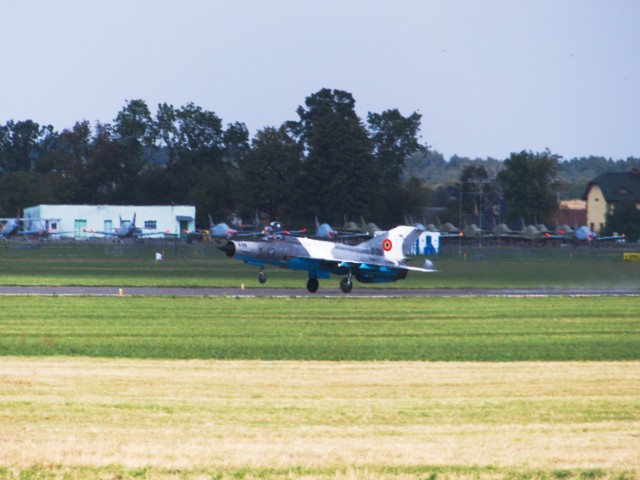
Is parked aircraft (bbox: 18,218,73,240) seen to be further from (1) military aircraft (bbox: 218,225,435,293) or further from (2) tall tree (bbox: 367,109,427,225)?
(1) military aircraft (bbox: 218,225,435,293)

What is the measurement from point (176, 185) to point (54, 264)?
59180 mm

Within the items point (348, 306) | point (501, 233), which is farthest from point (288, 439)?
point (501, 233)

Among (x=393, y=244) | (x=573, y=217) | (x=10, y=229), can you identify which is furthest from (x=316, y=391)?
(x=573, y=217)

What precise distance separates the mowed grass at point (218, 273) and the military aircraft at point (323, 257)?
235 centimetres

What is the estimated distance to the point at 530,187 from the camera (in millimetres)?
129500

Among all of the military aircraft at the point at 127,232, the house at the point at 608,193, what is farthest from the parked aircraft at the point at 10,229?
the house at the point at 608,193

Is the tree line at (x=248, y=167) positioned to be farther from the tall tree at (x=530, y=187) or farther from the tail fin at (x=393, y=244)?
the tail fin at (x=393, y=244)

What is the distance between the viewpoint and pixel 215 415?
14.3 m

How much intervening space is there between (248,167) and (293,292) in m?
69.4

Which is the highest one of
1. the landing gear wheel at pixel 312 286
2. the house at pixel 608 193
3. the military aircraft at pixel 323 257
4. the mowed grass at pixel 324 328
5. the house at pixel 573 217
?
the house at pixel 608 193

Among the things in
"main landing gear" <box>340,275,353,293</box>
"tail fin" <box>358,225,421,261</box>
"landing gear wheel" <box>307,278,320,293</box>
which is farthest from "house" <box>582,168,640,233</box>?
"landing gear wheel" <box>307,278,320,293</box>

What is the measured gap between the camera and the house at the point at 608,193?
130025 mm

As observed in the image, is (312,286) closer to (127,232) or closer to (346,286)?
(346,286)

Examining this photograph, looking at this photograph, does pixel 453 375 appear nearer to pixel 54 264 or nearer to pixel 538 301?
pixel 538 301
